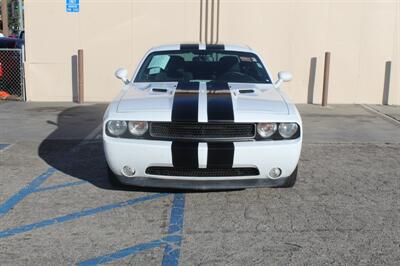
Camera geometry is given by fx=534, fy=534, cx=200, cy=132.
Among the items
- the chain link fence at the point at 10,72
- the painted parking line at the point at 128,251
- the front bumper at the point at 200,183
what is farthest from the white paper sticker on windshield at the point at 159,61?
the chain link fence at the point at 10,72

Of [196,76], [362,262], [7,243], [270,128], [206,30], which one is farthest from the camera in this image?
[206,30]

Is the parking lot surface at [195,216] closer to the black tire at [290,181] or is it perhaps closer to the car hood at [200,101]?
the black tire at [290,181]

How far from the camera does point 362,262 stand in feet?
12.5

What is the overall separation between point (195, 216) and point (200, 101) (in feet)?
3.53

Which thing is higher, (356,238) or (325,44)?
(325,44)

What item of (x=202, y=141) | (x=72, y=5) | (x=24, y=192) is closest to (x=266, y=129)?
(x=202, y=141)

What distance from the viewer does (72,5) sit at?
12.4 meters

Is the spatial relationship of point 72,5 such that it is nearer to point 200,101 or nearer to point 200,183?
point 200,101

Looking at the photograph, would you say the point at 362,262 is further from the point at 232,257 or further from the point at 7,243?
the point at 7,243

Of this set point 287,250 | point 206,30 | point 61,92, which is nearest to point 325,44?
point 206,30

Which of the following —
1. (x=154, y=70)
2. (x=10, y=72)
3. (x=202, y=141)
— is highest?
(x=154, y=70)

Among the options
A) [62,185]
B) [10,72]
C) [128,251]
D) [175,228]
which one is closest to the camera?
[128,251]

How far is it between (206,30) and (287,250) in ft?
30.1

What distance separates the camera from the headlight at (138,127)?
4.83 meters
